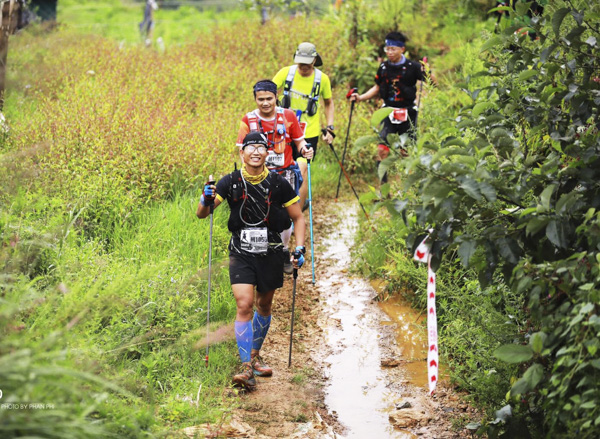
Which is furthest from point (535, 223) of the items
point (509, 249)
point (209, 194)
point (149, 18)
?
point (149, 18)

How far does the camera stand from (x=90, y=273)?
718 centimetres

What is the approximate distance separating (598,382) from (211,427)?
9.06 feet

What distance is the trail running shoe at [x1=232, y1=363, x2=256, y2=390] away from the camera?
6.77 meters

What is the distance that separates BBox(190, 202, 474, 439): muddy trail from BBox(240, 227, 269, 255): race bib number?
1191 mm

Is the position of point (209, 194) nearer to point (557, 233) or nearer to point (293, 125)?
point (293, 125)

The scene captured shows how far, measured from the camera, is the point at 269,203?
697 centimetres

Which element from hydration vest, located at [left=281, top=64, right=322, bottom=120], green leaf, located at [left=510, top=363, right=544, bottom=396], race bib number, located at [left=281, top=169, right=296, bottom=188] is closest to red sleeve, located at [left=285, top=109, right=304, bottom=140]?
race bib number, located at [left=281, top=169, right=296, bottom=188]

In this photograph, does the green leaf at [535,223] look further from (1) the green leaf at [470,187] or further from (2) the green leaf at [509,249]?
(1) the green leaf at [470,187]

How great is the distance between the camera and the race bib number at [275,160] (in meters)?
8.95

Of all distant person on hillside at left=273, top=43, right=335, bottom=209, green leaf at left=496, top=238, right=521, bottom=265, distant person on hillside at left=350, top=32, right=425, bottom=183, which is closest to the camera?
green leaf at left=496, top=238, right=521, bottom=265

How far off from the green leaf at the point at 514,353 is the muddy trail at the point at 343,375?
1629 millimetres

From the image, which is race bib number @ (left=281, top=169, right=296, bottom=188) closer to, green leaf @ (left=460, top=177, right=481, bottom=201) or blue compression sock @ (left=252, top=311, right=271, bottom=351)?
blue compression sock @ (left=252, top=311, right=271, bottom=351)

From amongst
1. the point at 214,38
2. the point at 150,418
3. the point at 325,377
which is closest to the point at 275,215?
the point at 325,377

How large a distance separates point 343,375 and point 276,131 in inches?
108
